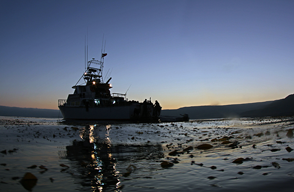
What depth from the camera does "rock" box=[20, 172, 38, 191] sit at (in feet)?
9.18

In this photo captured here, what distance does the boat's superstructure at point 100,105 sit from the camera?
34125mm

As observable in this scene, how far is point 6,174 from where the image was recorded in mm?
3373

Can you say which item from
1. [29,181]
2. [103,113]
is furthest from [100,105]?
[29,181]

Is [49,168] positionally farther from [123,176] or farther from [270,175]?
[270,175]

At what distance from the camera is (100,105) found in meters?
37.1

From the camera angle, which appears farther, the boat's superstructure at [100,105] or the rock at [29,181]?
the boat's superstructure at [100,105]

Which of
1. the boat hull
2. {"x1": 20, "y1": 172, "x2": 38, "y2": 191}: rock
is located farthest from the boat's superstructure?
{"x1": 20, "y1": 172, "x2": 38, "y2": 191}: rock

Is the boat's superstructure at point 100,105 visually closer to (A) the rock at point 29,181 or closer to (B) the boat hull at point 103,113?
(B) the boat hull at point 103,113

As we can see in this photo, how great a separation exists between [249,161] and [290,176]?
1309 mm

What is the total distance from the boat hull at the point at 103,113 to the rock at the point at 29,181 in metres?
30.1

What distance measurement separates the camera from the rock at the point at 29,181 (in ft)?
9.18

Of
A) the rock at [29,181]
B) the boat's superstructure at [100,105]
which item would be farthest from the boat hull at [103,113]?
the rock at [29,181]

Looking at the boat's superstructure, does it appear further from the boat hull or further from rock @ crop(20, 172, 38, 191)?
rock @ crop(20, 172, 38, 191)

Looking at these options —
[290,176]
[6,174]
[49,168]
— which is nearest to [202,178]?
[290,176]
